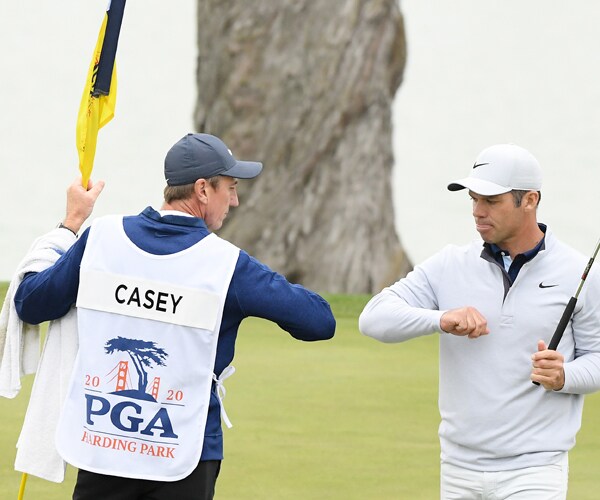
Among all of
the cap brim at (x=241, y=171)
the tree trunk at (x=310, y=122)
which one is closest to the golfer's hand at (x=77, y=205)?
the cap brim at (x=241, y=171)

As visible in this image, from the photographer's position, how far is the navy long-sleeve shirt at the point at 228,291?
12.0 ft

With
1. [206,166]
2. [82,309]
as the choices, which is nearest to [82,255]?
[82,309]

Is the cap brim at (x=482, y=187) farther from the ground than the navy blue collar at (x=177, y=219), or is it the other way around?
the cap brim at (x=482, y=187)

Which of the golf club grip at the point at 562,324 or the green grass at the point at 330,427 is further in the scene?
the green grass at the point at 330,427

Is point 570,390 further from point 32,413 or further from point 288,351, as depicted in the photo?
point 288,351

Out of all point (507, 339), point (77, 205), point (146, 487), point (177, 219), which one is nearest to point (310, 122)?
point (77, 205)

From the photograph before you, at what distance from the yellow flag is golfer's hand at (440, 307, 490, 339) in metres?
1.20

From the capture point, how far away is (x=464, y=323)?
12.7ft

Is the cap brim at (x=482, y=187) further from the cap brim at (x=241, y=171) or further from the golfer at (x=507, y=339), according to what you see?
the cap brim at (x=241, y=171)

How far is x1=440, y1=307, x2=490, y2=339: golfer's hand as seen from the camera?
153 inches

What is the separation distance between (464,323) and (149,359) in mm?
860

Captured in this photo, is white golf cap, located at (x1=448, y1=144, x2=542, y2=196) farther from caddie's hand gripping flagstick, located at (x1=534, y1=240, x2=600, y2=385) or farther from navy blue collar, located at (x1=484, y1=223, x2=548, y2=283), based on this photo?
caddie's hand gripping flagstick, located at (x1=534, y1=240, x2=600, y2=385)

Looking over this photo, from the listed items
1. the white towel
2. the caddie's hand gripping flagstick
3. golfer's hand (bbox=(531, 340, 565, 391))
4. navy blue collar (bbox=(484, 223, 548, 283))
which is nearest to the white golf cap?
navy blue collar (bbox=(484, 223, 548, 283))

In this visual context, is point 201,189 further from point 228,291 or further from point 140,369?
point 140,369
